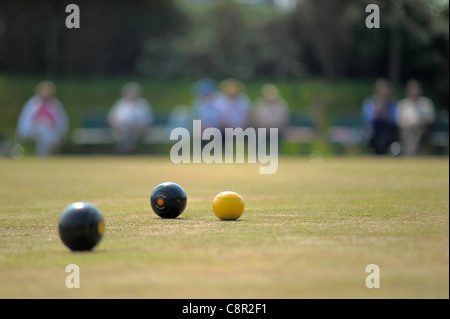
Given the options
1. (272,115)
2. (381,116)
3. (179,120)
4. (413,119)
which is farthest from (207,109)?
(413,119)

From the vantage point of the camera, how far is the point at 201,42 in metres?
38.7

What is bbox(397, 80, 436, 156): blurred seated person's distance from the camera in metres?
24.2

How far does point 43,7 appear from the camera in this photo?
35.0m

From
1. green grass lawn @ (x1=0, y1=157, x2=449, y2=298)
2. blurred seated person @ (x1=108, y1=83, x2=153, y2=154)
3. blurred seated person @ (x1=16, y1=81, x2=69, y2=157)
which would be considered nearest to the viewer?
green grass lawn @ (x1=0, y1=157, x2=449, y2=298)

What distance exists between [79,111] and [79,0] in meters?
6.04

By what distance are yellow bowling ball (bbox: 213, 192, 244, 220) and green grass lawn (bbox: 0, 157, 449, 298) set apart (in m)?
0.10

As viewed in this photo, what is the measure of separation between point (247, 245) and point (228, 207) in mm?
1906

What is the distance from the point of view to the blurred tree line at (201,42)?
33.1 meters

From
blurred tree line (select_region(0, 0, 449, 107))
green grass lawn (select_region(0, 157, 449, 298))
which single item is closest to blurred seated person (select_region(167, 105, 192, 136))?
blurred tree line (select_region(0, 0, 449, 107))

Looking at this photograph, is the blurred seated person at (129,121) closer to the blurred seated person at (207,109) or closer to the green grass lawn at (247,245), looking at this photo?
the blurred seated person at (207,109)

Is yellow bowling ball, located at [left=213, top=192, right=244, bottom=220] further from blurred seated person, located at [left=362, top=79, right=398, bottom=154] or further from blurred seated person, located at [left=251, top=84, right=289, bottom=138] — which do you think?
blurred seated person, located at [left=251, top=84, right=289, bottom=138]

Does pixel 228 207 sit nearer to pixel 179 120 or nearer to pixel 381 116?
pixel 381 116

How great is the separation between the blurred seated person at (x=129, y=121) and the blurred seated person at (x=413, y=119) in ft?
25.8
